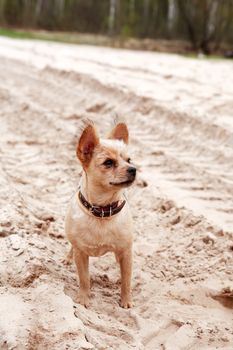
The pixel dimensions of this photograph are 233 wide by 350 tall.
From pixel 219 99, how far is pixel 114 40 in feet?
53.8

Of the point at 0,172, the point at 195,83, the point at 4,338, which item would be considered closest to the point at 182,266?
the point at 4,338

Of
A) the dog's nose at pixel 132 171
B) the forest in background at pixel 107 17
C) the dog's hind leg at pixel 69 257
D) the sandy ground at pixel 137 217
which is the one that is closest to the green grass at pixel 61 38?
the forest in background at pixel 107 17

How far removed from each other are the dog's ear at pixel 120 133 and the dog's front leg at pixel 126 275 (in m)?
0.75

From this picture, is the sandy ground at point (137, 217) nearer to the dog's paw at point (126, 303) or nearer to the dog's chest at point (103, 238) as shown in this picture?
the dog's paw at point (126, 303)

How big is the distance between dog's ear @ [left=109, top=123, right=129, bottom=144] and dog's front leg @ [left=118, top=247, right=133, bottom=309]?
75 cm

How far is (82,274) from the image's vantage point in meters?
3.91

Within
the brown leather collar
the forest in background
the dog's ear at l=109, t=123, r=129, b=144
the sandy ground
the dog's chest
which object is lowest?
the forest in background

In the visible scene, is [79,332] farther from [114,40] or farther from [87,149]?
[114,40]

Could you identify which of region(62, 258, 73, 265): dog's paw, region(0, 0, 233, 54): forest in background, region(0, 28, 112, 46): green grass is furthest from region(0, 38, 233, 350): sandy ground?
region(0, 0, 233, 54): forest in background

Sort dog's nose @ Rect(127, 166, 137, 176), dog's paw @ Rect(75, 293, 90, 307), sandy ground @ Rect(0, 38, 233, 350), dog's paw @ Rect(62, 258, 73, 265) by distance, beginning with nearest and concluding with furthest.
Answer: sandy ground @ Rect(0, 38, 233, 350)
dog's nose @ Rect(127, 166, 137, 176)
dog's paw @ Rect(75, 293, 90, 307)
dog's paw @ Rect(62, 258, 73, 265)

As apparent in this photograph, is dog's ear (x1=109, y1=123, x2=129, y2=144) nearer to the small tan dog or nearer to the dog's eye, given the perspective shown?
the small tan dog

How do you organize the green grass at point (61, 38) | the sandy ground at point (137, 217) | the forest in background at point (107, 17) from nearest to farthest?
the sandy ground at point (137, 217)
the green grass at point (61, 38)
the forest in background at point (107, 17)

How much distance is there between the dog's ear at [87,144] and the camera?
143 inches

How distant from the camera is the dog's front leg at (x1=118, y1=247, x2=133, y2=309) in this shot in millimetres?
3871
